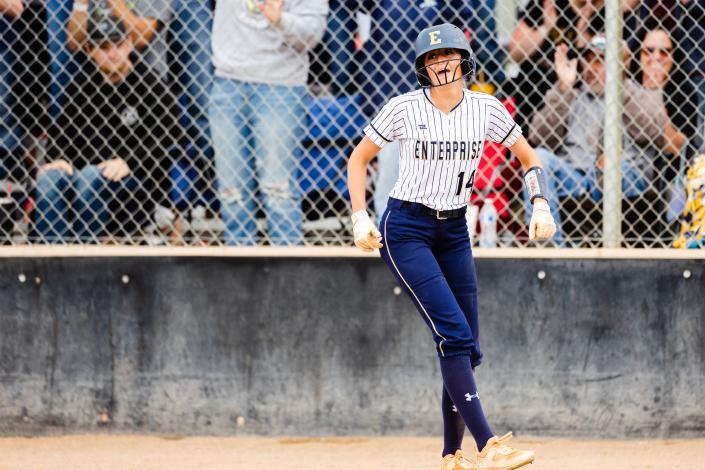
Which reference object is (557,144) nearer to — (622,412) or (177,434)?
(622,412)

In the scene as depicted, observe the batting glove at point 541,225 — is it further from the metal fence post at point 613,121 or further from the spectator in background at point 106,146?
the spectator in background at point 106,146

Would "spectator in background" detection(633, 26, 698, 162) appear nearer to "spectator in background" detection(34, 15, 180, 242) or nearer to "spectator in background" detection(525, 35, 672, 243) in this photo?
"spectator in background" detection(525, 35, 672, 243)

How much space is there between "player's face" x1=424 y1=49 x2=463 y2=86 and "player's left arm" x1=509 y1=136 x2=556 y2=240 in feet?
1.55

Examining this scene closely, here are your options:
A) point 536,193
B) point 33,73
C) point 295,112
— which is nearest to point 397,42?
point 295,112

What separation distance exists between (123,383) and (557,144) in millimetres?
2699

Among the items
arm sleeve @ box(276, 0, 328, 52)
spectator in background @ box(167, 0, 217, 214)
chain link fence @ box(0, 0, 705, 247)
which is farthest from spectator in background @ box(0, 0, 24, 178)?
A: arm sleeve @ box(276, 0, 328, 52)

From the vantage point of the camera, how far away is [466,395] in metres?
4.51

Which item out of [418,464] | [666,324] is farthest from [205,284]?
[666,324]

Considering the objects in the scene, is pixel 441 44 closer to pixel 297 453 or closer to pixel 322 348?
pixel 322 348

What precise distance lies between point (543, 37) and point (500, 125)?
154 cm

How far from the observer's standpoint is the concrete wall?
5816 mm

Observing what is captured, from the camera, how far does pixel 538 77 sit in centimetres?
616

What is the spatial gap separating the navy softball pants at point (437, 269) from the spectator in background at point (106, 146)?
6.65 ft

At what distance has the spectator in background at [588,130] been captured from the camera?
19.4 feet
